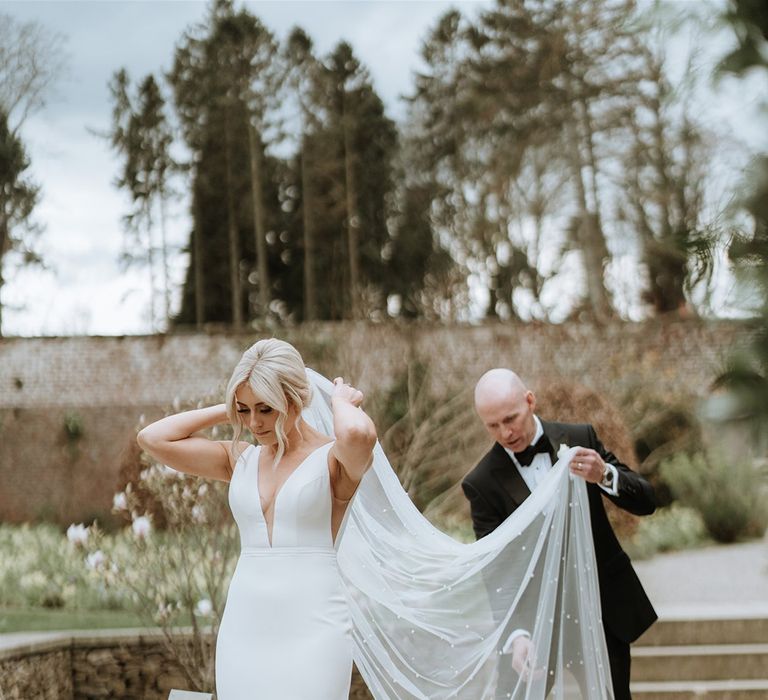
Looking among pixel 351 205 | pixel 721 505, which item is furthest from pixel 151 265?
pixel 721 505

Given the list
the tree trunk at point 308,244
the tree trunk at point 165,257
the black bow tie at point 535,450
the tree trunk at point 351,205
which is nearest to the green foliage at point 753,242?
the black bow tie at point 535,450

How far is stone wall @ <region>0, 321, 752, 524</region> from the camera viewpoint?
17547 millimetres

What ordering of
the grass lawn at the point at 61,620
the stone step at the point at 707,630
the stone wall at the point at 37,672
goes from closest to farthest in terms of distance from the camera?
the stone wall at the point at 37,672 → the stone step at the point at 707,630 → the grass lawn at the point at 61,620

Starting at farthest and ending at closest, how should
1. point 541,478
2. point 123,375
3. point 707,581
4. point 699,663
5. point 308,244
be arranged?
point 308,244
point 123,375
point 707,581
point 699,663
point 541,478

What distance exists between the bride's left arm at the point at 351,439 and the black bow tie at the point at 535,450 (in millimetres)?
1207

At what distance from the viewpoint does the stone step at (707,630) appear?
293 inches

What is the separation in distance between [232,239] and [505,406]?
24690mm

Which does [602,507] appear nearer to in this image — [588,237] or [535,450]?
[535,450]

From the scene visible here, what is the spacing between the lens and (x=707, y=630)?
24.5ft

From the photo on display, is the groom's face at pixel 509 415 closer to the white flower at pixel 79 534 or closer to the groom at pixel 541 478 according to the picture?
the groom at pixel 541 478

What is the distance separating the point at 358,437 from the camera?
2.95 m

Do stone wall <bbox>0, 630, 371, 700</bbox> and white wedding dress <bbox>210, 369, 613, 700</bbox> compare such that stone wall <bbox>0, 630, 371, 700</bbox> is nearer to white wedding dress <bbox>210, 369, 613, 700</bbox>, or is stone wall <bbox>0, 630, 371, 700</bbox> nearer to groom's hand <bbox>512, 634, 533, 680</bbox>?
white wedding dress <bbox>210, 369, 613, 700</bbox>

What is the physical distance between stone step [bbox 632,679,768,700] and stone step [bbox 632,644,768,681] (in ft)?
0.22

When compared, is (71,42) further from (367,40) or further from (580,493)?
(580,493)
